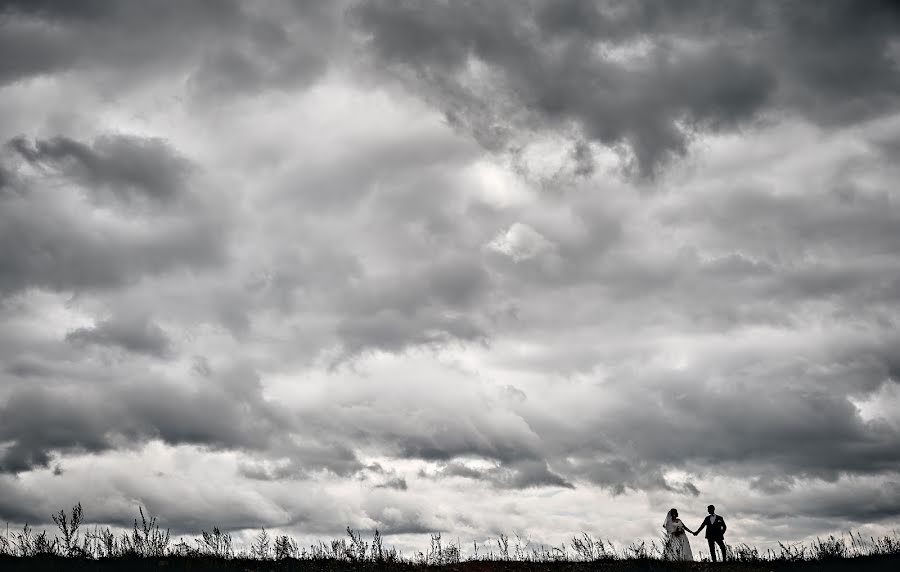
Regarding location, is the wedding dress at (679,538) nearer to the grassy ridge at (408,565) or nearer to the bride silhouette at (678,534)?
Result: the bride silhouette at (678,534)

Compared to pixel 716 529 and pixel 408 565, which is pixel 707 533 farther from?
pixel 408 565

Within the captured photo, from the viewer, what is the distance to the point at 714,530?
28219mm

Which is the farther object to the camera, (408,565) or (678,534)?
(678,534)

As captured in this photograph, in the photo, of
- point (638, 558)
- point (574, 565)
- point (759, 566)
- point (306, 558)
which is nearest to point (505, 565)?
point (574, 565)

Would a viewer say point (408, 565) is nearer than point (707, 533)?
Yes

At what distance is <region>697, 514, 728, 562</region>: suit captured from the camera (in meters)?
28.1

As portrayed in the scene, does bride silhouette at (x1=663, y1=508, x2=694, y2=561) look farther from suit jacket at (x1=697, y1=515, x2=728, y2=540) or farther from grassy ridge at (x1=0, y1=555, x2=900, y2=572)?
grassy ridge at (x1=0, y1=555, x2=900, y2=572)

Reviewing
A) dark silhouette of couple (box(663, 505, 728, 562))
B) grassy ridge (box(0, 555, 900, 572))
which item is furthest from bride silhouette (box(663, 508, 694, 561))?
grassy ridge (box(0, 555, 900, 572))

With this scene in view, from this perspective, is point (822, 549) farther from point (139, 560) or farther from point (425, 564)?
point (139, 560)

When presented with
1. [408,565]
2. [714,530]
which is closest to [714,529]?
[714,530]

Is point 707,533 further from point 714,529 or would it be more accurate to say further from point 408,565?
point 408,565

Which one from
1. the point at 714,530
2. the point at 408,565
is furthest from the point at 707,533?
the point at 408,565

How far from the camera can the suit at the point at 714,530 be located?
28.1 metres

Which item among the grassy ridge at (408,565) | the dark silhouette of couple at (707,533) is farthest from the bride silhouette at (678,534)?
the grassy ridge at (408,565)
